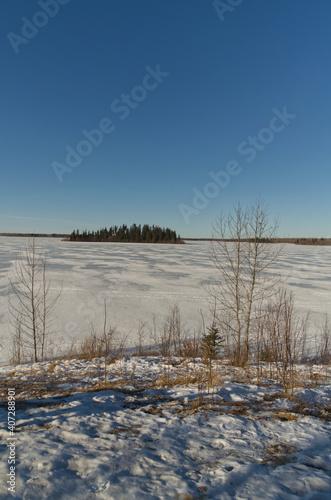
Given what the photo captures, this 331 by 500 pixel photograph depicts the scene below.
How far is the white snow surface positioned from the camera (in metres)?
1.75

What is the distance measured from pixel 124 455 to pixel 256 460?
109 centimetres

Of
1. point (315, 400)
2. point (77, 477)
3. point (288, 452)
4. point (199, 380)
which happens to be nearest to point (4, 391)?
point (77, 477)

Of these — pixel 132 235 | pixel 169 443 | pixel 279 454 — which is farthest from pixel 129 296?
pixel 132 235

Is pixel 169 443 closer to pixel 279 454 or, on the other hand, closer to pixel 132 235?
pixel 279 454

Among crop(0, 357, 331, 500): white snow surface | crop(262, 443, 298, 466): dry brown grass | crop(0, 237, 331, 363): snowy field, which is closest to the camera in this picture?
crop(0, 357, 331, 500): white snow surface

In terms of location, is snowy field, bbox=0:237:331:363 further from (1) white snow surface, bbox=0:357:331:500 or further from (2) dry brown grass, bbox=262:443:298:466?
(2) dry brown grass, bbox=262:443:298:466

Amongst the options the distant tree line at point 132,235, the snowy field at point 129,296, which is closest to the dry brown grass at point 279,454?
the snowy field at point 129,296

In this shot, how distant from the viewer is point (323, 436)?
2.57 meters

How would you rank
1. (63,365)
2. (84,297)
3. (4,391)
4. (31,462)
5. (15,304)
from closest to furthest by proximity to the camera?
(31,462)
(4,391)
(63,365)
(15,304)
(84,297)

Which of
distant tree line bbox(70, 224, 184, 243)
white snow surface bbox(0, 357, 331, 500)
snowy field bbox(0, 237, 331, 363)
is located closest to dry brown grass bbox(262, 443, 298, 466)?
white snow surface bbox(0, 357, 331, 500)

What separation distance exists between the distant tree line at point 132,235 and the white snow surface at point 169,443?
83.3 meters

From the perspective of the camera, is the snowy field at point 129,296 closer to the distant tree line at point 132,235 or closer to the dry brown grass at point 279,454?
the dry brown grass at point 279,454

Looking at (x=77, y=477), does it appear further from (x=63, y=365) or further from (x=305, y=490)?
(x=63, y=365)

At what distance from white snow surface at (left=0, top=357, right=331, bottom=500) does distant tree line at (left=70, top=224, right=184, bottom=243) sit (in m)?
83.3
